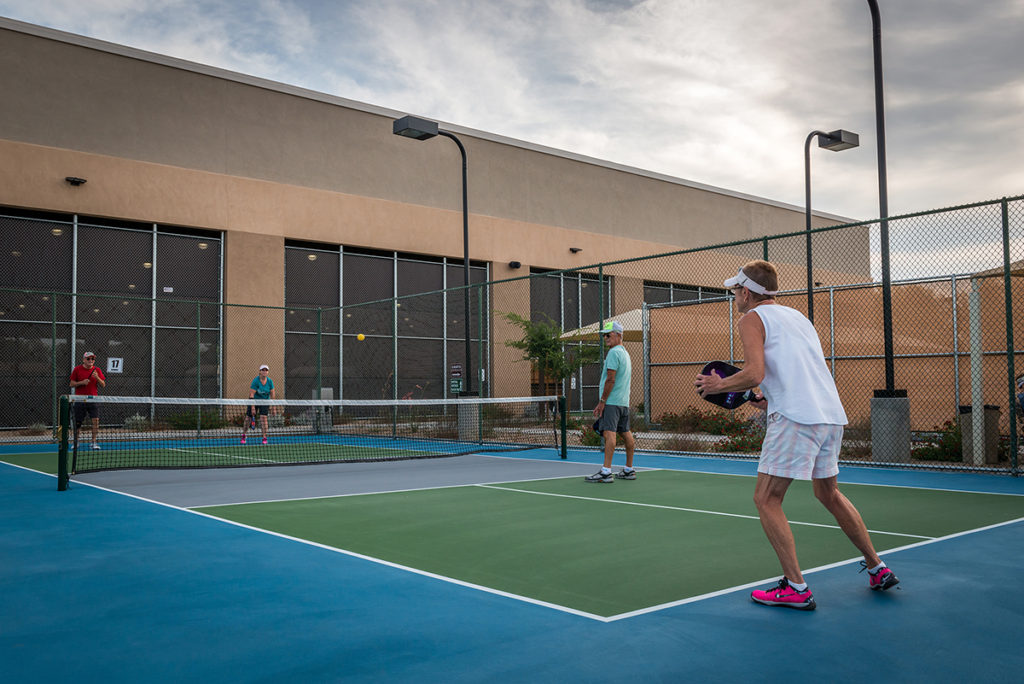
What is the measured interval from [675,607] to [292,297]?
71.9 feet

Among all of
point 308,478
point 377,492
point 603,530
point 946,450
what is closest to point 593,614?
point 603,530

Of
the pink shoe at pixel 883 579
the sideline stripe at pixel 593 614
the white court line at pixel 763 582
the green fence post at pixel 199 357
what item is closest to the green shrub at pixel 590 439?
the sideline stripe at pixel 593 614

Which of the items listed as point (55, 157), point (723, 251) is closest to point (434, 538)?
point (55, 157)

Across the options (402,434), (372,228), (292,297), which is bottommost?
(402,434)

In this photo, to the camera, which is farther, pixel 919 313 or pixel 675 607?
pixel 919 313

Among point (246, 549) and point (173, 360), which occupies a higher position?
point (173, 360)

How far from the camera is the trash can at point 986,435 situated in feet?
35.8

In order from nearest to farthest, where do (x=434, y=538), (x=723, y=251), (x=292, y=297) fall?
(x=434, y=538), (x=292, y=297), (x=723, y=251)

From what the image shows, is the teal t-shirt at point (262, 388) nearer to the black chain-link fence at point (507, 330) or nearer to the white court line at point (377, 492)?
the black chain-link fence at point (507, 330)

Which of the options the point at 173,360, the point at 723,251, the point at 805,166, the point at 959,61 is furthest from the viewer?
the point at 723,251

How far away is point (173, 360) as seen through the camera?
22156mm

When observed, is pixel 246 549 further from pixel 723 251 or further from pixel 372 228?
pixel 723 251

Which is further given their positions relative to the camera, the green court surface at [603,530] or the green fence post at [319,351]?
the green fence post at [319,351]

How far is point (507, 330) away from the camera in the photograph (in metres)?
28.3
